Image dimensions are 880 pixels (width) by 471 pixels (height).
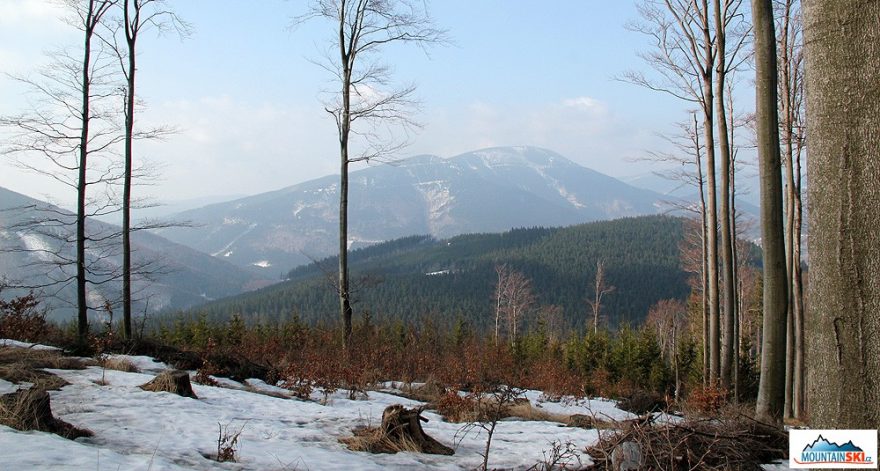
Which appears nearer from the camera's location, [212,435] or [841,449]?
[841,449]

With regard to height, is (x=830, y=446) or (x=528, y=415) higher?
(x=830, y=446)

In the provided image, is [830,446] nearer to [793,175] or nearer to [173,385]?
[173,385]

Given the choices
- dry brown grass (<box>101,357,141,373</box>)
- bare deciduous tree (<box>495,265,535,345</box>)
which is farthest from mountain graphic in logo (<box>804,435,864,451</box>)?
bare deciduous tree (<box>495,265,535,345</box>)

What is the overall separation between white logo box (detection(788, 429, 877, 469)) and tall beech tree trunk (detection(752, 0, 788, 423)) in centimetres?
436

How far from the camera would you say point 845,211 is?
225cm

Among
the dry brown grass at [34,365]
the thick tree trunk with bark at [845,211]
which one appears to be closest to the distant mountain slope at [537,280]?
the dry brown grass at [34,365]

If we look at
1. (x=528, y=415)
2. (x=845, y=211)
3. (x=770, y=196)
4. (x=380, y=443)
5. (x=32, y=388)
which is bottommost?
(x=528, y=415)

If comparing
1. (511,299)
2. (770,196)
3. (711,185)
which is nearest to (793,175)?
(711,185)

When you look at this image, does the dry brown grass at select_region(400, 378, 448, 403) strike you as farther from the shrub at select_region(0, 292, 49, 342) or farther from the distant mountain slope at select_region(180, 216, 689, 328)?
the distant mountain slope at select_region(180, 216, 689, 328)

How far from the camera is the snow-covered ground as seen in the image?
3158 millimetres

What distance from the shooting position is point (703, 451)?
345 centimetres

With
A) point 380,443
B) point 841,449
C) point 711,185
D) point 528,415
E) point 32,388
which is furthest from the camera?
point 711,185

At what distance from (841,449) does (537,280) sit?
10740 centimetres

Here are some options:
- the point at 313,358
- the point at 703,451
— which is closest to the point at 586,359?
the point at 313,358
